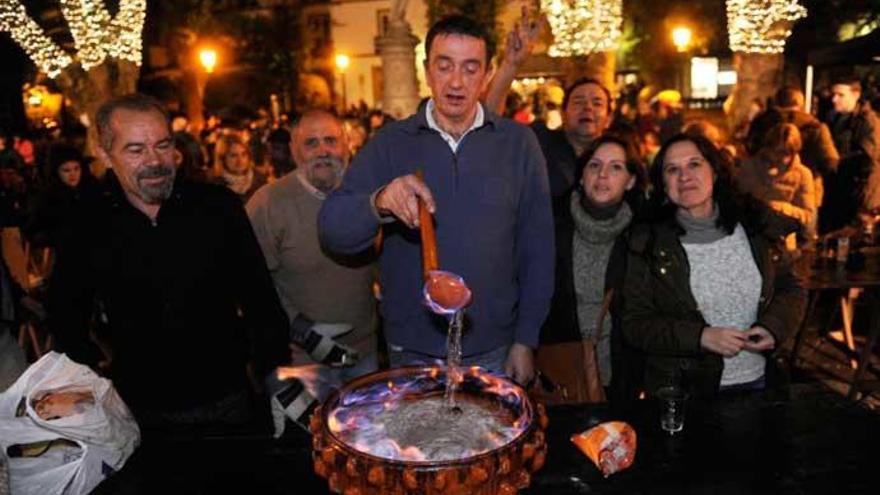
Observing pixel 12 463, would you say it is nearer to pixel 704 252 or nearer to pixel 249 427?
pixel 249 427

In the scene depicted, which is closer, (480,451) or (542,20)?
(480,451)

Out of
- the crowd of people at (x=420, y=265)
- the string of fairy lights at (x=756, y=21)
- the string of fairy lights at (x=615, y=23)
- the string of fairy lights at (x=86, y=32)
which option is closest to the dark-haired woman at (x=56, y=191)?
the crowd of people at (x=420, y=265)

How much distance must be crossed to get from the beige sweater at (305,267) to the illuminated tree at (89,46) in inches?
301

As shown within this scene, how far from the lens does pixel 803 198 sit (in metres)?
5.79

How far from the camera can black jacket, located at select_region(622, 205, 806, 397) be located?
278 centimetres

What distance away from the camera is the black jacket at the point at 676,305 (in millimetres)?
2781

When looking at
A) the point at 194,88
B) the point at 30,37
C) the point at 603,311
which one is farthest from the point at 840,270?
the point at 194,88

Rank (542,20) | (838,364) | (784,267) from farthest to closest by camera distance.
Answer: (838,364) → (542,20) → (784,267)

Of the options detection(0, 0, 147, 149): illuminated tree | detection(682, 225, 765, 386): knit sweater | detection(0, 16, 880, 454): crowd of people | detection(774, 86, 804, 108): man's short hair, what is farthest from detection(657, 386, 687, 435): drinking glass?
detection(0, 0, 147, 149): illuminated tree

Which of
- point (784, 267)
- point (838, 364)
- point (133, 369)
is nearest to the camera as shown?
point (133, 369)

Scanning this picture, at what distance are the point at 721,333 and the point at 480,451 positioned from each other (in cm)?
162

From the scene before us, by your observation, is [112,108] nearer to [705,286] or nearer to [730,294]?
[705,286]

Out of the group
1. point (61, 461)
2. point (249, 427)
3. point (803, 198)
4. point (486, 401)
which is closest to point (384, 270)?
point (249, 427)

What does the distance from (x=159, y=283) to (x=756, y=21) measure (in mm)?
9521
